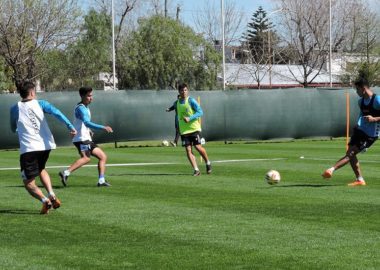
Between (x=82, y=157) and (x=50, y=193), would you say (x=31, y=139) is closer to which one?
(x=50, y=193)

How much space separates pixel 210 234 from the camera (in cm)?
962

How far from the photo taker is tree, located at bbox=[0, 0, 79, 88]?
165 ft

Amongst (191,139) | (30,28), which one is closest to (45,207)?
(191,139)

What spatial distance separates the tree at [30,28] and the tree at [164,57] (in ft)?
30.9

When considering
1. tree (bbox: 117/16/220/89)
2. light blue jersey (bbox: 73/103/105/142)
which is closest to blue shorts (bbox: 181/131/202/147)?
light blue jersey (bbox: 73/103/105/142)

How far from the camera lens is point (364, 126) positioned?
48.9ft

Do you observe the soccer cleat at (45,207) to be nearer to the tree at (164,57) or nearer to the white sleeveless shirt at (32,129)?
the white sleeveless shirt at (32,129)

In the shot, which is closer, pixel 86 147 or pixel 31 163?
pixel 31 163

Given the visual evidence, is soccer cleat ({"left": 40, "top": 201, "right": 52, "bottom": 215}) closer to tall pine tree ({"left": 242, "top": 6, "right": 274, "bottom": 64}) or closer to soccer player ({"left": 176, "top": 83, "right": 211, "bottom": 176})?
soccer player ({"left": 176, "top": 83, "right": 211, "bottom": 176})

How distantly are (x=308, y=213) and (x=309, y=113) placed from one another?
1002 inches

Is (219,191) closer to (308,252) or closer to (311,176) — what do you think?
(311,176)

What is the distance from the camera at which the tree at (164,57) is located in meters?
62.1

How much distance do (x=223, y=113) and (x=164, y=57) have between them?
91.6 feet

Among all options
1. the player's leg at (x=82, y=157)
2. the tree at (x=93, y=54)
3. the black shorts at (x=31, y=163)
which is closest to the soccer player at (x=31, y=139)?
the black shorts at (x=31, y=163)
